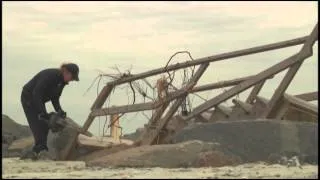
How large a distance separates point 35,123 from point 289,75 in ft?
13.2

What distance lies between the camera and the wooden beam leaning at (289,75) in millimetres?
10062

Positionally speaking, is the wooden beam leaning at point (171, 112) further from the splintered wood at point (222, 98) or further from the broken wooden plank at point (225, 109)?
the broken wooden plank at point (225, 109)

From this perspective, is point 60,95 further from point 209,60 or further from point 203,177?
point 203,177

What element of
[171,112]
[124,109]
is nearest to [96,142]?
[124,109]

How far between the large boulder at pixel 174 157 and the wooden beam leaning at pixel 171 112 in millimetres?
2123

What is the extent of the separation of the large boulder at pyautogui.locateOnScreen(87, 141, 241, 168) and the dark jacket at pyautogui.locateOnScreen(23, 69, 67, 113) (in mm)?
2141

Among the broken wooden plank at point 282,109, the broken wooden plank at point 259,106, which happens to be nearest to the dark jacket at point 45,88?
the broken wooden plank at point 259,106

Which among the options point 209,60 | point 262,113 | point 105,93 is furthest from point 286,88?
point 105,93

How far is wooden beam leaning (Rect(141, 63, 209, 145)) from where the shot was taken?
1118 centimetres

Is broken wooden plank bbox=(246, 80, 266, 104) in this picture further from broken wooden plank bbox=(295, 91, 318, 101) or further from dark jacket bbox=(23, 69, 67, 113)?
dark jacket bbox=(23, 69, 67, 113)

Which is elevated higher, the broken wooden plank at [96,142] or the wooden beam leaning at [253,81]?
the wooden beam leaning at [253,81]

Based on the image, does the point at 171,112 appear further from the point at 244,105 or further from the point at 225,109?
the point at 225,109

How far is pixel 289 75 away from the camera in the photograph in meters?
10.2

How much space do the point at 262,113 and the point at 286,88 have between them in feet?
2.20
